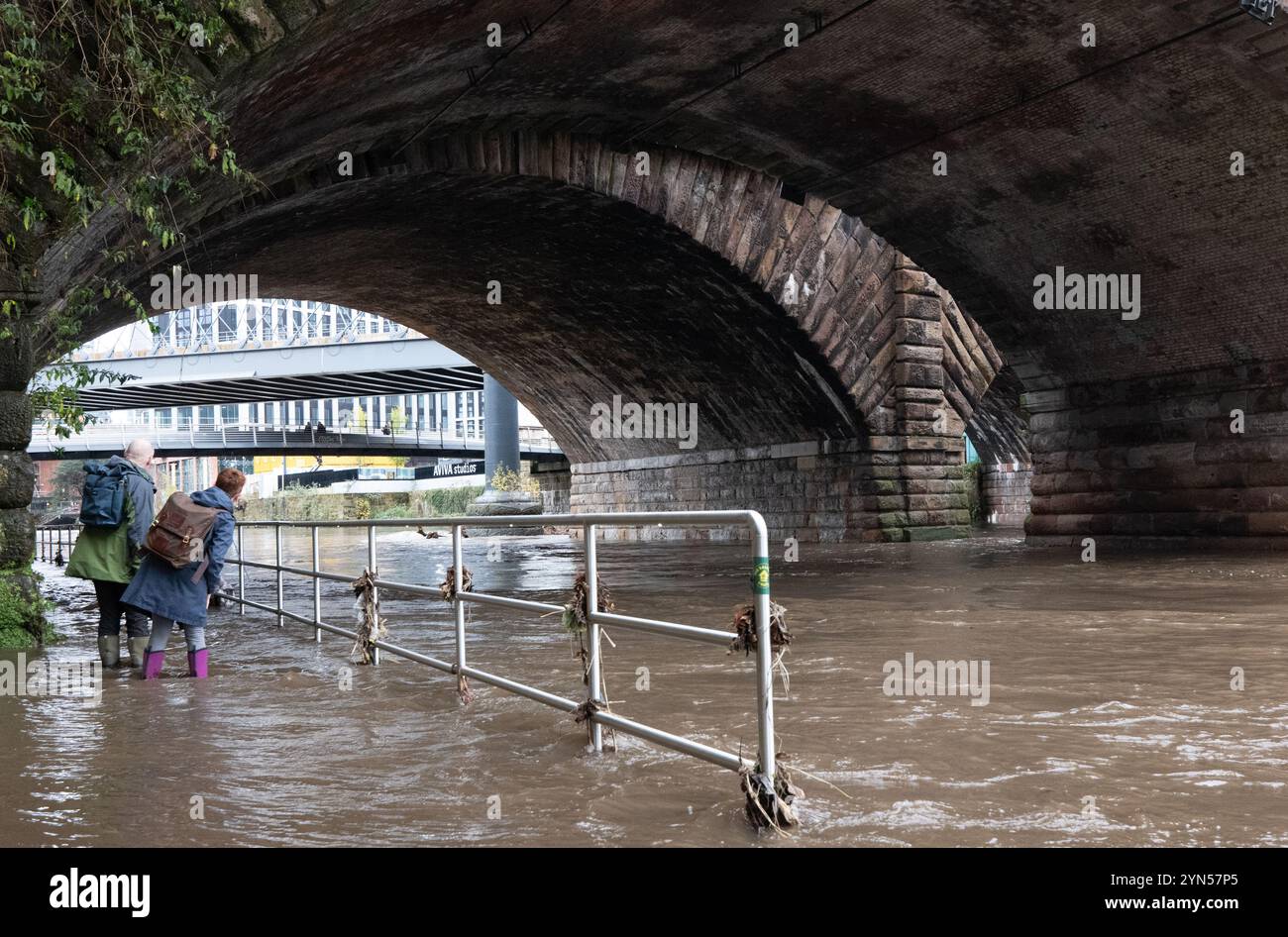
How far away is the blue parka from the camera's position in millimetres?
6836

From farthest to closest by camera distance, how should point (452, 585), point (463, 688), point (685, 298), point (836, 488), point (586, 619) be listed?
point (836, 488) < point (685, 298) < point (452, 585) < point (463, 688) < point (586, 619)

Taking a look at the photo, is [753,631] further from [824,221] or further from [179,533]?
[824,221]

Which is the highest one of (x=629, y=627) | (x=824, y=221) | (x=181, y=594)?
(x=824, y=221)

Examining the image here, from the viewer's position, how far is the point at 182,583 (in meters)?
6.91

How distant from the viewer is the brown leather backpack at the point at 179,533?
22.2 feet

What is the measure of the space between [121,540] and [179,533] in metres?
0.83

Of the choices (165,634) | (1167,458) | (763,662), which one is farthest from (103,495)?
(1167,458)

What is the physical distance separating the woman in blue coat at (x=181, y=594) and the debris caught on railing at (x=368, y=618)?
0.82 meters

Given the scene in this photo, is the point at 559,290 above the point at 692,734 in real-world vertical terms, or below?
above

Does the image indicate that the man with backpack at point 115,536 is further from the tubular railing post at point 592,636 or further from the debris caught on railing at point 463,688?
the tubular railing post at point 592,636

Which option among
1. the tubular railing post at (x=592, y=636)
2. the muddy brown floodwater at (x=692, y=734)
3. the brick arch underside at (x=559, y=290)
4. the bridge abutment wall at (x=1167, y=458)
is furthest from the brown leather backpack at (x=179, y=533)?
the bridge abutment wall at (x=1167, y=458)

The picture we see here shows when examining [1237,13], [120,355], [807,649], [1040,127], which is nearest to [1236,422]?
[1040,127]

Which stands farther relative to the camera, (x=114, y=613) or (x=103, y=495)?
(x=114, y=613)

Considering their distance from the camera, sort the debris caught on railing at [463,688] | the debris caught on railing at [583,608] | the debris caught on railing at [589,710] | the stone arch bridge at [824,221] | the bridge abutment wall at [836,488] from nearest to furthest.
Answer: the debris caught on railing at [589,710] < the debris caught on railing at [583,608] < the debris caught on railing at [463,688] < the stone arch bridge at [824,221] < the bridge abutment wall at [836,488]
